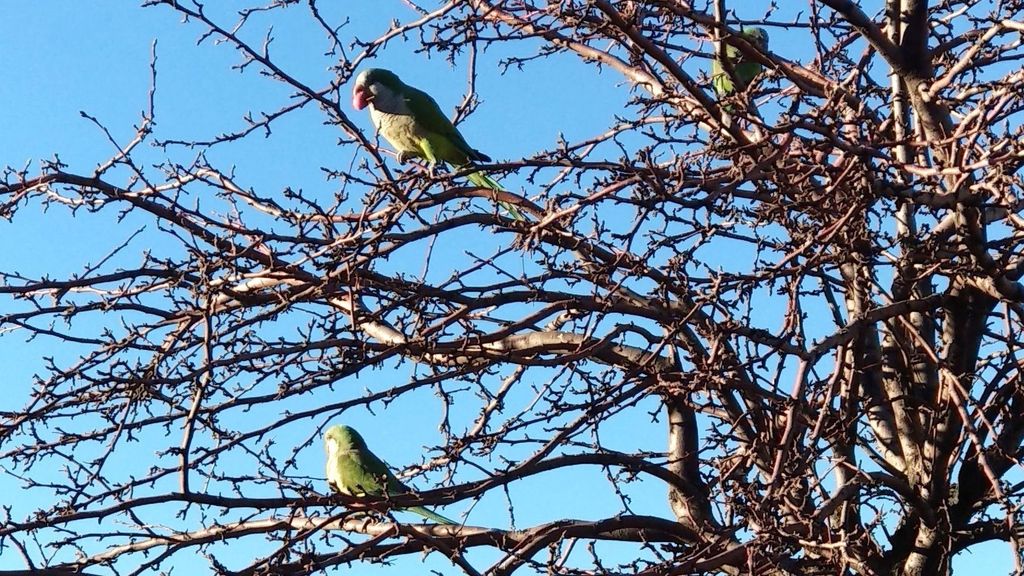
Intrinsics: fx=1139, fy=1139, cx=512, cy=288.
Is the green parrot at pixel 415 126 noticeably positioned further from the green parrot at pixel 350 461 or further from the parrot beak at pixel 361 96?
the green parrot at pixel 350 461

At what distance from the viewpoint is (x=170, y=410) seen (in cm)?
479

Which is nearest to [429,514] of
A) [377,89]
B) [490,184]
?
[490,184]

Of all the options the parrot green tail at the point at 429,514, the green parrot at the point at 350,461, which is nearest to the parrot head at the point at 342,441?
the green parrot at the point at 350,461

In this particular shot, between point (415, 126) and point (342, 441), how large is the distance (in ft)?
6.84

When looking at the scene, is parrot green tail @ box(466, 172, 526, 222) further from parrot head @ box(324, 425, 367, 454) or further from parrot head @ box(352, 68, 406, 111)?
parrot head @ box(324, 425, 367, 454)

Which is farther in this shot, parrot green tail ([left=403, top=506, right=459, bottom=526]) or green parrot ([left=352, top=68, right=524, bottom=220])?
green parrot ([left=352, top=68, right=524, bottom=220])

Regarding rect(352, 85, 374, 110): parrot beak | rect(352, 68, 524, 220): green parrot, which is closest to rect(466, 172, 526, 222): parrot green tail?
rect(352, 68, 524, 220): green parrot

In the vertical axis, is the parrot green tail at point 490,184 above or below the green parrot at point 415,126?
below

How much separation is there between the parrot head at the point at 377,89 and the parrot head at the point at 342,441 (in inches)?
78.8

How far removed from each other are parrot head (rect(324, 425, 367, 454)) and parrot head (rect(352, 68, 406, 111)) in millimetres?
2000

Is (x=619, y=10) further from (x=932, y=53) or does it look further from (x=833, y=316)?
(x=833, y=316)

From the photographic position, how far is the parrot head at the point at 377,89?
6.47 m

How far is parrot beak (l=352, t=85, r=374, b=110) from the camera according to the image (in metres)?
6.62

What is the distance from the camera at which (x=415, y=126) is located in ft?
20.5
